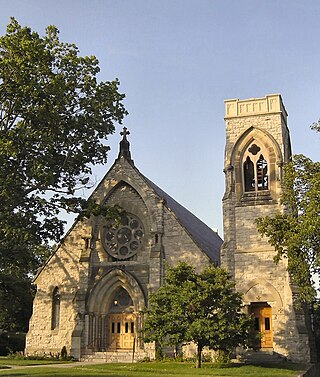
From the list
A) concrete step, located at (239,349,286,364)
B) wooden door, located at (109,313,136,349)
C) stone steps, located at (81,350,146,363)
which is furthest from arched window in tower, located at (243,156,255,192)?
stone steps, located at (81,350,146,363)

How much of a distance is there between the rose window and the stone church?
60 mm

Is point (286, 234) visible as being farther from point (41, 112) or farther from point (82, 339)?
point (82, 339)

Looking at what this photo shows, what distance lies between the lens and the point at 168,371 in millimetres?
21125

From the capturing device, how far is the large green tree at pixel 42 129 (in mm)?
21047

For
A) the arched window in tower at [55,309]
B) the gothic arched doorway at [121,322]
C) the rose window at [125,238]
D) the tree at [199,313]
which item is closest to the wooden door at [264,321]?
the tree at [199,313]

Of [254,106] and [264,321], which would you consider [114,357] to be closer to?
[264,321]

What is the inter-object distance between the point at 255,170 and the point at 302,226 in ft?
32.7

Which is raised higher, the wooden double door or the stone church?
the stone church

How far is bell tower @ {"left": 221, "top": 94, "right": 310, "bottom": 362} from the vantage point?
85.8ft

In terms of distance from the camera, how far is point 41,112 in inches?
845

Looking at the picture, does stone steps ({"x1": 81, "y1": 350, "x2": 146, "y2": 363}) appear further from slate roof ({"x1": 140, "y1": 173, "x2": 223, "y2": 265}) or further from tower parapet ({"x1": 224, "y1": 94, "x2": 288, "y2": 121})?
tower parapet ({"x1": 224, "y1": 94, "x2": 288, "y2": 121})

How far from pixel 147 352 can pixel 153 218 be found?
744 centimetres

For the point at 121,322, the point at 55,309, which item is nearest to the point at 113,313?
the point at 121,322

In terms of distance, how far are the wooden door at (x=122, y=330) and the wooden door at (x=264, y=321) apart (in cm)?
693
